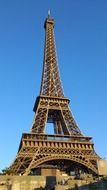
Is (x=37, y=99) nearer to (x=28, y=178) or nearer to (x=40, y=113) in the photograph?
(x=40, y=113)

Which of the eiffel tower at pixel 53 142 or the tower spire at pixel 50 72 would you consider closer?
the eiffel tower at pixel 53 142

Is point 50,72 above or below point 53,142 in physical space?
above

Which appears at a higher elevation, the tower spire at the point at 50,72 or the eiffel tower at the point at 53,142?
the tower spire at the point at 50,72

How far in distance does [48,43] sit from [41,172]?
39280 millimetres

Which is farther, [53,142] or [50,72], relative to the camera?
[50,72]

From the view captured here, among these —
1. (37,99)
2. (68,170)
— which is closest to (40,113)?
(37,99)

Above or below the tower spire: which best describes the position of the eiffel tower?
below

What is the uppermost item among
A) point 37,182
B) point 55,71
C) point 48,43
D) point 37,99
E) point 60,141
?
point 48,43

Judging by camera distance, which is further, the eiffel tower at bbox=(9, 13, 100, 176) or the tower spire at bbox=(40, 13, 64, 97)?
the tower spire at bbox=(40, 13, 64, 97)

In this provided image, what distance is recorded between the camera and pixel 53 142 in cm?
6341

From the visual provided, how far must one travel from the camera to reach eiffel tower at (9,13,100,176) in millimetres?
58781

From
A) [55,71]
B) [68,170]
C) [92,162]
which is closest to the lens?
[92,162]

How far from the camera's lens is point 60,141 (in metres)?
63.9

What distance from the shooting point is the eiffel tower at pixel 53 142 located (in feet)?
193
